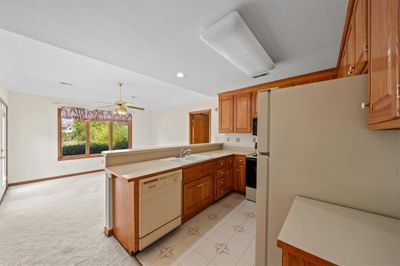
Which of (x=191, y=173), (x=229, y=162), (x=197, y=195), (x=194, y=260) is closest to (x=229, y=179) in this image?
(x=229, y=162)

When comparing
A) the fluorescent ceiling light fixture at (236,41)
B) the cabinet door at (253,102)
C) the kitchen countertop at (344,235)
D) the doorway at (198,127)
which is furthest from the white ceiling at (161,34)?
the doorway at (198,127)

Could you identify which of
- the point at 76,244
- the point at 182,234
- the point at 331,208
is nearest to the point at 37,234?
the point at 76,244

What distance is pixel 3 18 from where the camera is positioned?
1.28m

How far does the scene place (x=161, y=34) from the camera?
1.56 meters

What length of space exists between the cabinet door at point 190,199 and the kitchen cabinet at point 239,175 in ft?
4.07

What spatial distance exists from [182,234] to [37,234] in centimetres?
192

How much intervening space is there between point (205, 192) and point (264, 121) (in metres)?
1.83

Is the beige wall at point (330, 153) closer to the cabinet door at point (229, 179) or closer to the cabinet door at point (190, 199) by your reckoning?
the cabinet door at point (190, 199)

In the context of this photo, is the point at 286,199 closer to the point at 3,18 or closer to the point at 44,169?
the point at 3,18

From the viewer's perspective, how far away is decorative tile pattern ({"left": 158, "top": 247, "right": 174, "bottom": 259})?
1674 mm

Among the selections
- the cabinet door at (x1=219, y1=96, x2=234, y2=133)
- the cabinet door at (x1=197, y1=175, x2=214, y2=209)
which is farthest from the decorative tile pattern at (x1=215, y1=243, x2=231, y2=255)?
the cabinet door at (x1=219, y1=96, x2=234, y2=133)

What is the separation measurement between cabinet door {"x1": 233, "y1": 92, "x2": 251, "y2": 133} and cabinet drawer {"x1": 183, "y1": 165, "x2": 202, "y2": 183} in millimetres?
1566

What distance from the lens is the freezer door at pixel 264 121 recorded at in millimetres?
1279

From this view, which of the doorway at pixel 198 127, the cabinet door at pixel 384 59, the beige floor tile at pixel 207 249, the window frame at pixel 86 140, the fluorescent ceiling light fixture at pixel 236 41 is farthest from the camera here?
the doorway at pixel 198 127
